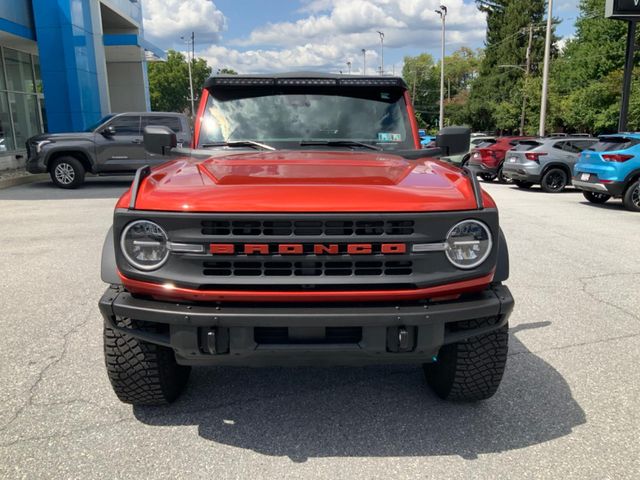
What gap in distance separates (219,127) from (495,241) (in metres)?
2.21

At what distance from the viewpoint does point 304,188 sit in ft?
8.36

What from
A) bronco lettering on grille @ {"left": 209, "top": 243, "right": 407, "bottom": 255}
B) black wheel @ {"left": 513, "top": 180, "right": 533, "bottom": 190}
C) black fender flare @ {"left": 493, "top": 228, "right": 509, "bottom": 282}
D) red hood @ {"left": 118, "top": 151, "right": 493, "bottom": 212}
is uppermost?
red hood @ {"left": 118, "top": 151, "right": 493, "bottom": 212}

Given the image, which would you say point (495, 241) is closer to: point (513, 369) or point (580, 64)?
point (513, 369)

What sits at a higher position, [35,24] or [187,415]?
[35,24]

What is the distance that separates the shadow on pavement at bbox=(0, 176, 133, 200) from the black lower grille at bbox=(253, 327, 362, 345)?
11.6 metres

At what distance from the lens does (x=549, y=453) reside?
8.91ft

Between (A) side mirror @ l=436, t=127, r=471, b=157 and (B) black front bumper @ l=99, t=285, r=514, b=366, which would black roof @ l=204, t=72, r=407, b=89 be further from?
(B) black front bumper @ l=99, t=285, r=514, b=366

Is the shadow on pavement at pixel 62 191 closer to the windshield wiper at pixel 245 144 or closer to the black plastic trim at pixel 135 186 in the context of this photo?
the windshield wiper at pixel 245 144

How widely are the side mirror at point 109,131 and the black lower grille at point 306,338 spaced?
13.3 m

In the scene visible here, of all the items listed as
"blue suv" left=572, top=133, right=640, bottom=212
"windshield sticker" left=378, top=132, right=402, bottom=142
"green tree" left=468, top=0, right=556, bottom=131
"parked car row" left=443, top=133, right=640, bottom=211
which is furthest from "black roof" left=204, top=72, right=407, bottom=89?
"green tree" left=468, top=0, right=556, bottom=131

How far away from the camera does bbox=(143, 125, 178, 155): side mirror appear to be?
4.04 meters

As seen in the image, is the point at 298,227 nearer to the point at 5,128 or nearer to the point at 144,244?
the point at 144,244

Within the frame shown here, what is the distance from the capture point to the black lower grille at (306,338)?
2480 mm

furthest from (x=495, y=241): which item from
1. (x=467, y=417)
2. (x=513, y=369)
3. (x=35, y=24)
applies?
(x=35, y=24)
